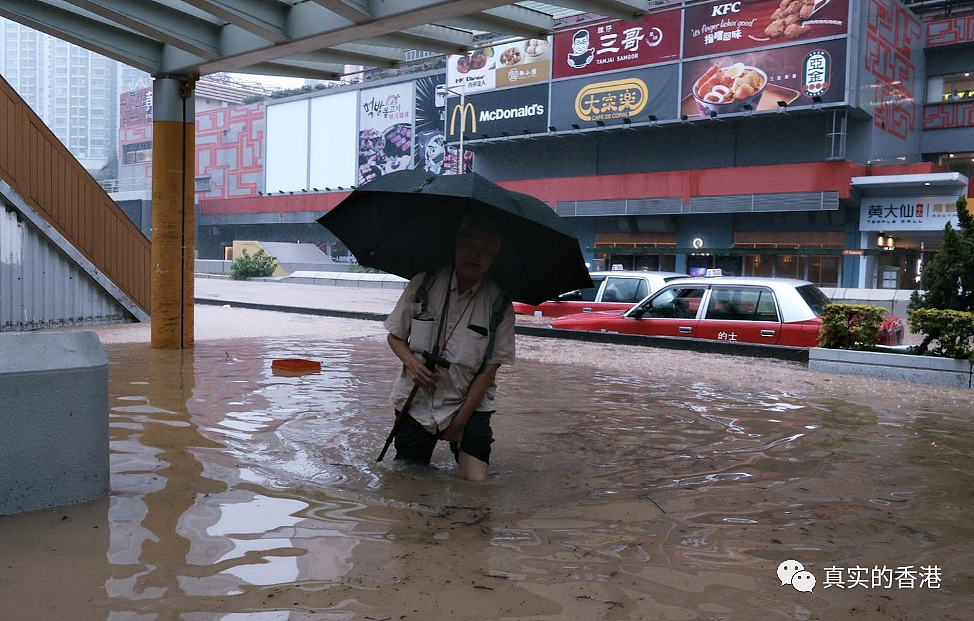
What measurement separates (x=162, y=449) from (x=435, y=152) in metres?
50.5

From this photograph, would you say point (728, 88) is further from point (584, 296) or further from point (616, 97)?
point (584, 296)

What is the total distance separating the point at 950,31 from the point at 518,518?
3849 centimetres

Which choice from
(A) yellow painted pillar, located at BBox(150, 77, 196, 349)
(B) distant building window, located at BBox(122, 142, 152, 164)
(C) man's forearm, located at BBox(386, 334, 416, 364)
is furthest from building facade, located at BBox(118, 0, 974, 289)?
(B) distant building window, located at BBox(122, 142, 152, 164)

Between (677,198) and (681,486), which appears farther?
(677,198)

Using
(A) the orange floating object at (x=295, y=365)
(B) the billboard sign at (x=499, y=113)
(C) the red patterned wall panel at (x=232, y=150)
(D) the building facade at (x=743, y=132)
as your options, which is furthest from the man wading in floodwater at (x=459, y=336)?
(C) the red patterned wall panel at (x=232, y=150)

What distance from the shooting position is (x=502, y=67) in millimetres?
41312

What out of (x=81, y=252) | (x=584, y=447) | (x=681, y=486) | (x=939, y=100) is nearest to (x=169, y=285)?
(x=81, y=252)

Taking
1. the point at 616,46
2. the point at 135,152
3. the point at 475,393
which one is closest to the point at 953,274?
the point at 475,393

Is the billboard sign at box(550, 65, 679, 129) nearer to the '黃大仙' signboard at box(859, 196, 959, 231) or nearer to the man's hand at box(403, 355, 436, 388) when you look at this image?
the '黃大仙' signboard at box(859, 196, 959, 231)

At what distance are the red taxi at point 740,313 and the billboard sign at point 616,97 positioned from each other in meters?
24.4

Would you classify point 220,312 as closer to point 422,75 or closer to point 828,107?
point 828,107

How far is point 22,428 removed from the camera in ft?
13.3

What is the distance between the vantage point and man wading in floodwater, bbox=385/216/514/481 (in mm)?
Answer: 4836

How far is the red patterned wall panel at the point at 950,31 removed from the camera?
113 ft
